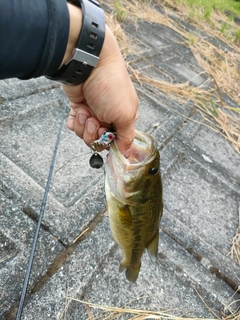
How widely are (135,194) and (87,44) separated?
0.75 m

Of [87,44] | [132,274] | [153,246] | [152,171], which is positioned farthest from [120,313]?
[87,44]

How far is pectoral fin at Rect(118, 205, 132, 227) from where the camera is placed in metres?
1.74

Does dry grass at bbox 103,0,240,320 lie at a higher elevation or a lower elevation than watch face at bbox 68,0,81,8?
lower

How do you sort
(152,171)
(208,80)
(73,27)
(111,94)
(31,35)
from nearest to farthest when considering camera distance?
(31,35) < (73,27) < (111,94) < (152,171) < (208,80)

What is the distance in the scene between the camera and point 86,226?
211 centimetres

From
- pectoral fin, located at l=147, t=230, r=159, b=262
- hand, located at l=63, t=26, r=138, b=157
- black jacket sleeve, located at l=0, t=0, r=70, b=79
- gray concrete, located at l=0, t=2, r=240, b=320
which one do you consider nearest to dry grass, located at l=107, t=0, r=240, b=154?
gray concrete, located at l=0, t=2, r=240, b=320

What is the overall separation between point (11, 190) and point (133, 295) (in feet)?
3.08

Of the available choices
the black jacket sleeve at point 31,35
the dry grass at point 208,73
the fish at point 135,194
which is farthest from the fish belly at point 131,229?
the dry grass at point 208,73

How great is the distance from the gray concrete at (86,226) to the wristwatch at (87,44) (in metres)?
0.94

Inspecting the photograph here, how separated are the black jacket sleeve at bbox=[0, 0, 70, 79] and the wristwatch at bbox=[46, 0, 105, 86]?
7 cm

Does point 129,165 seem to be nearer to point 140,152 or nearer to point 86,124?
point 140,152

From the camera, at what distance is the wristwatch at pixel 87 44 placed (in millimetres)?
1337

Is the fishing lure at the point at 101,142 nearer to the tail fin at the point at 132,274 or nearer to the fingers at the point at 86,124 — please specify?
the fingers at the point at 86,124

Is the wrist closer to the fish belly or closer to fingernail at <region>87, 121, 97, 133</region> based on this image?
fingernail at <region>87, 121, 97, 133</region>
